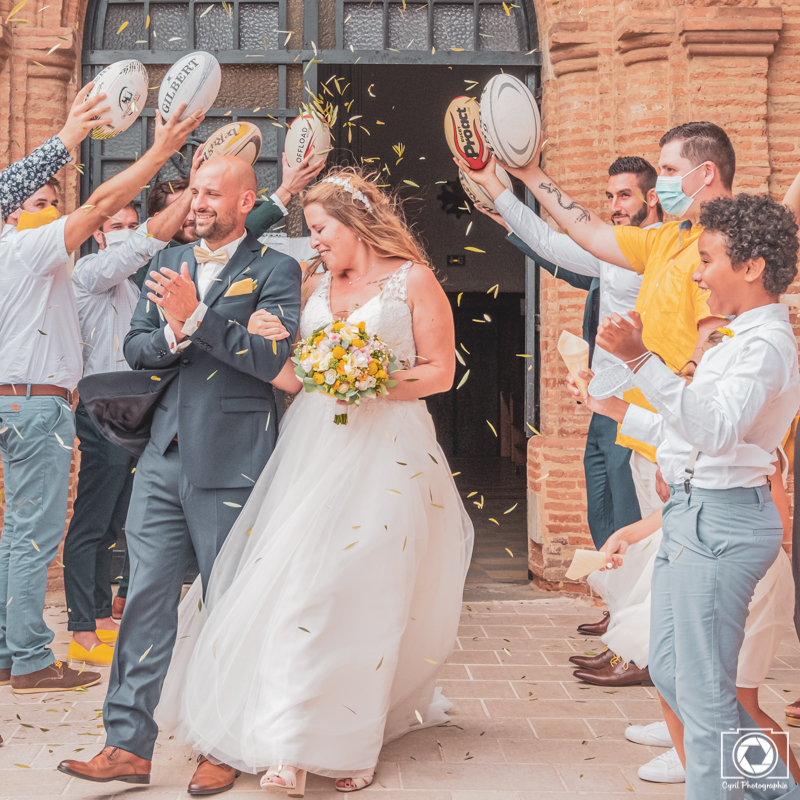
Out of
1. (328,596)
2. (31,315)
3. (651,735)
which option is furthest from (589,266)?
(31,315)

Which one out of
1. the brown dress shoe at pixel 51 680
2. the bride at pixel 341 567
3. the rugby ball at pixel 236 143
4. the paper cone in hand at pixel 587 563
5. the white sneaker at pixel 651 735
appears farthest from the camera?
the rugby ball at pixel 236 143

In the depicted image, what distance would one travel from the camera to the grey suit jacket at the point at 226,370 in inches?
129

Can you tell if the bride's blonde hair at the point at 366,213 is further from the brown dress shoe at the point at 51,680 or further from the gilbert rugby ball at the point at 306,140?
the brown dress shoe at the point at 51,680

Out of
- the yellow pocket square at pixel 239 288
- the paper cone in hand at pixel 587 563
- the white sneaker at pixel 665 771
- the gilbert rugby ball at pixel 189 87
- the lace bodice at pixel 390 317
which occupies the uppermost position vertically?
the gilbert rugby ball at pixel 189 87

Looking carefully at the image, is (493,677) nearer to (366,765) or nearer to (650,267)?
(366,765)

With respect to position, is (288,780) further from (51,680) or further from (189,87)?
(189,87)

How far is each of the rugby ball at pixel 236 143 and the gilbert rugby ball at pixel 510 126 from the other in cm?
125

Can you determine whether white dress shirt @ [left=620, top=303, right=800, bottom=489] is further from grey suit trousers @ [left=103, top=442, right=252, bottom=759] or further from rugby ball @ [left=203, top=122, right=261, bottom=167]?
rugby ball @ [left=203, top=122, right=261, bottom=167]

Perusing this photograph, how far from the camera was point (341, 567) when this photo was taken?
328 centimetres

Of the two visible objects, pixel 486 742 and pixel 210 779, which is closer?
pixel 210 779

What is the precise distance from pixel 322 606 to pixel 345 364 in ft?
2.76

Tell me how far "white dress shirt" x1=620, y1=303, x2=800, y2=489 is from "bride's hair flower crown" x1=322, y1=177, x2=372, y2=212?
1593 mm

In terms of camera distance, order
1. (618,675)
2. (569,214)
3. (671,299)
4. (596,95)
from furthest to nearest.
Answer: (596,95) < (618,675) < (569,214) < (671,299)

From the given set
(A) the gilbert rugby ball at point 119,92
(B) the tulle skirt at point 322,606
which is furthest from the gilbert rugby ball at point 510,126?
(A) the gilbert rugby ball at point 119,92
